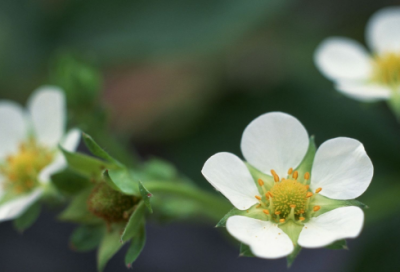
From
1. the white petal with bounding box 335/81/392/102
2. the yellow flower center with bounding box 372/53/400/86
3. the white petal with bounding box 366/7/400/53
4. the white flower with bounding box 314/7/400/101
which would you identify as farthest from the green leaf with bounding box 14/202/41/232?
the white petal with bounding box 366/7/400/53

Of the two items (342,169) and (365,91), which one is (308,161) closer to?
(342,169)

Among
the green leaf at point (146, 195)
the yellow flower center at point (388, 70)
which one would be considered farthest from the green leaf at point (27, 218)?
the yellow flower center at point (388, 70)

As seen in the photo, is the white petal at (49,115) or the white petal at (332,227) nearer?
the white petal at (332,227)


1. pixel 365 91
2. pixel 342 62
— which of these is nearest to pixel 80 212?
pixel 365 91

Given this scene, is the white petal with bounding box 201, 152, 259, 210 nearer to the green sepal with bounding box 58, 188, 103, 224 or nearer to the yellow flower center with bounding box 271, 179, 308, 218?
the yellow flower center with bounding box 271, 179, 308, 218

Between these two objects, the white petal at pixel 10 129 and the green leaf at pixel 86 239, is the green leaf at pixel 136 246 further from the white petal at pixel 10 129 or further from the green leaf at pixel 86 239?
the white petal at pixel 10 129

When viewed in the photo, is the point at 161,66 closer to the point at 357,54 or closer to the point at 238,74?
the point at 238,74
